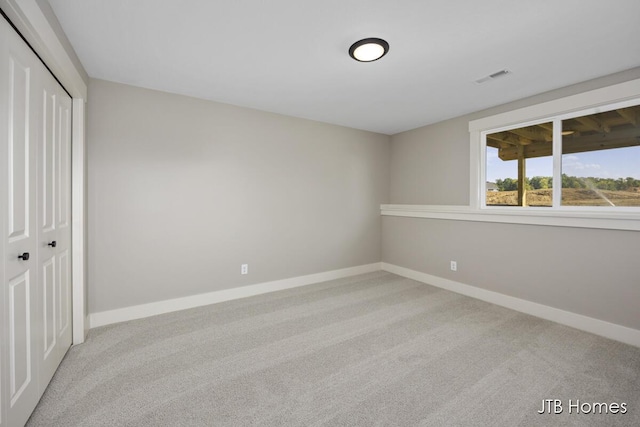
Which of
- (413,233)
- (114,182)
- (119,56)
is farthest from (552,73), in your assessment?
(114,182)

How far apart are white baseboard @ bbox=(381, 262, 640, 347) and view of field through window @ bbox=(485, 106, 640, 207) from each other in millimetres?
1111

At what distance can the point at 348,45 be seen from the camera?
7.12ft

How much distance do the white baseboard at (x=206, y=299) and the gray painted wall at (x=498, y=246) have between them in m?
1.25

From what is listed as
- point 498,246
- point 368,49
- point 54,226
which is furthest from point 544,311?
point 54,226

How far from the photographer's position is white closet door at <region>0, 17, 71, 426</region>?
1.39 meters

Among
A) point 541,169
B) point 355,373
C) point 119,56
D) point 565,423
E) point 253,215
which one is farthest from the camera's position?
point 253,215

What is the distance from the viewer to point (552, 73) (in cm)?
259

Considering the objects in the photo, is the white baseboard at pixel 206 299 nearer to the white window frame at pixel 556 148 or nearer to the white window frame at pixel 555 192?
the white window frame at pixel 555 192

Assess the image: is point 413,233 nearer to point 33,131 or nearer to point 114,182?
point 114,182

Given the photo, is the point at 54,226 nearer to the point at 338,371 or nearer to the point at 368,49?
the point at 338,371

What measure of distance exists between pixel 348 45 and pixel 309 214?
7.90ft

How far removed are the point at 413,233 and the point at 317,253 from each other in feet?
5.06

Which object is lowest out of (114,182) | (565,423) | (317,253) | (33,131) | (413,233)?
(565,423)

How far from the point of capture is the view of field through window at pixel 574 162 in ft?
8.67
